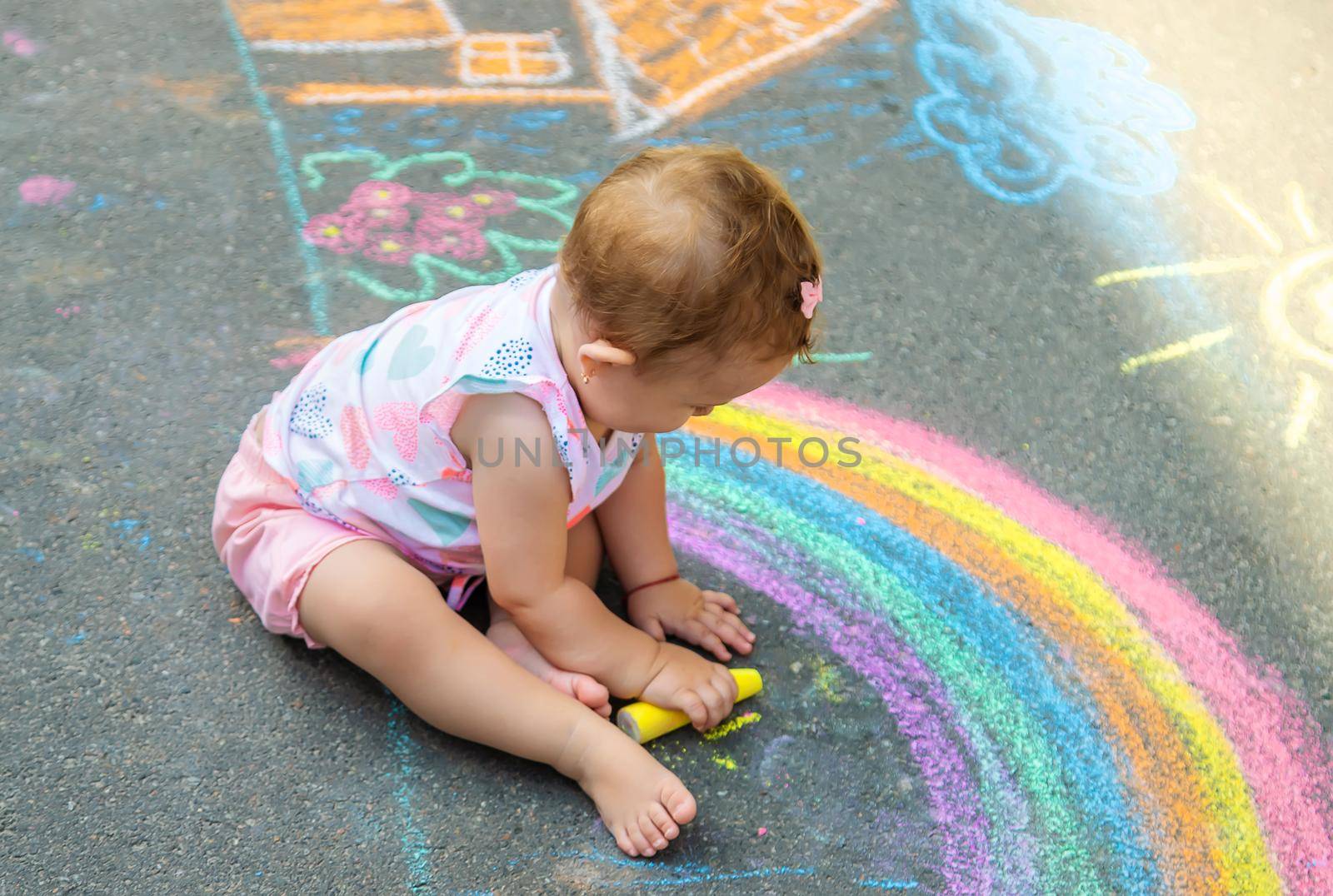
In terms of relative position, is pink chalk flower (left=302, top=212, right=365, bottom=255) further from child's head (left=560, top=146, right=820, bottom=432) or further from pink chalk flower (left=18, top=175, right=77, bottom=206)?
child's head (left=560, top=146, right=820, bottom=432)

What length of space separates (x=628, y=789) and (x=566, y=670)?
0.52 feet

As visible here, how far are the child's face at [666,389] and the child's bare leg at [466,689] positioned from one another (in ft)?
0.92

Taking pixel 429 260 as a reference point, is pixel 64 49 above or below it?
above

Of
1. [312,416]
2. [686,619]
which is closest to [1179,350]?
[686,619]

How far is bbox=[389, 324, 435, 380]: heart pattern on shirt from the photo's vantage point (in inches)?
49.9

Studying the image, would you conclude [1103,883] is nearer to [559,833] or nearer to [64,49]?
[559,833]

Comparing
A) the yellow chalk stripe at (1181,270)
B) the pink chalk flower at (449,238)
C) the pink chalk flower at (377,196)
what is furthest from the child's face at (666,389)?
the yellow chalk stripe at (1181,270)

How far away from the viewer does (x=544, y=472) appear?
121cm

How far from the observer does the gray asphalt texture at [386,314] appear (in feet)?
4.09

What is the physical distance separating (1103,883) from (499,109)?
5.31ft

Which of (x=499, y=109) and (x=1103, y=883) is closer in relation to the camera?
(x=1103, y=883)

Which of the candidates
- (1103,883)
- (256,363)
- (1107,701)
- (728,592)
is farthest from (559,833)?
(256,363)

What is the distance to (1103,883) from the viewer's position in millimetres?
1263

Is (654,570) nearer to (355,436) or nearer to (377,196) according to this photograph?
(355,436)
